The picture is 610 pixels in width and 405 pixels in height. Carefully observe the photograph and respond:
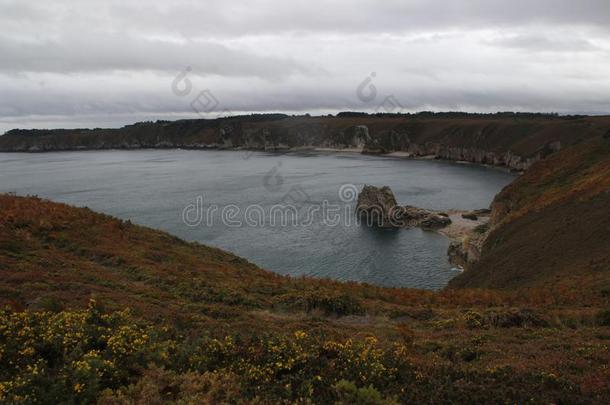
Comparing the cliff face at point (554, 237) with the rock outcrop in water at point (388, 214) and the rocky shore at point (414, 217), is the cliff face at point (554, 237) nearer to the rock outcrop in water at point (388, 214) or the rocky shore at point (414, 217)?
the rocky shore at point (414, 217)

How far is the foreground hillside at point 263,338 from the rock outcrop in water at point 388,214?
46564 mm

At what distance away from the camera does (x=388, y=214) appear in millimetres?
72562

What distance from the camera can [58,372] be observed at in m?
9.06

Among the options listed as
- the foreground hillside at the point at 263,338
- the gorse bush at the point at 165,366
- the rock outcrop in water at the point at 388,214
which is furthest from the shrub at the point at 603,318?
the rock outcrop in water at the point at 388,214

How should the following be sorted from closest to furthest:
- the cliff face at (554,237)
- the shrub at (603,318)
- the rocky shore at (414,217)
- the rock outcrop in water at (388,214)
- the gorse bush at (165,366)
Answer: the gorse bush at (165,366), the shrub at (603,318), the cliff face at (554,237), the rocky shore at (414,217), the rock outcrop in water at (388,214)

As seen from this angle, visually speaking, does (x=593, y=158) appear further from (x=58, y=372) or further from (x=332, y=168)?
(x=332, y=168)

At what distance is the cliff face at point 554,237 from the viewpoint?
1051 inches

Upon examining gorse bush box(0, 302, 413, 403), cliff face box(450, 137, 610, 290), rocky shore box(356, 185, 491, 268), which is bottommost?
rocky shore box(356, 185, 491, 268)

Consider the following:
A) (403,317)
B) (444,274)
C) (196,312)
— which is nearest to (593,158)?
(444,274)

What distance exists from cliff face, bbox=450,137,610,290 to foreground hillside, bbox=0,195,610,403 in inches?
216

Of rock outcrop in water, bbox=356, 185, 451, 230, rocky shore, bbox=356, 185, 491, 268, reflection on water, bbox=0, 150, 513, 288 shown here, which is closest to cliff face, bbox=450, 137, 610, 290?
rocky shore, bbox=356, 185, 491, 268

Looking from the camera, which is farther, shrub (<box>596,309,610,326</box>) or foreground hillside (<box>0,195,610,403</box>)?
shrub (<box>596,309,610,326</box>)

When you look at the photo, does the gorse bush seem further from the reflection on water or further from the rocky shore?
the rocky shore

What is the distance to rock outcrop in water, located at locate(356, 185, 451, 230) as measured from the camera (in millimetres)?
69312
